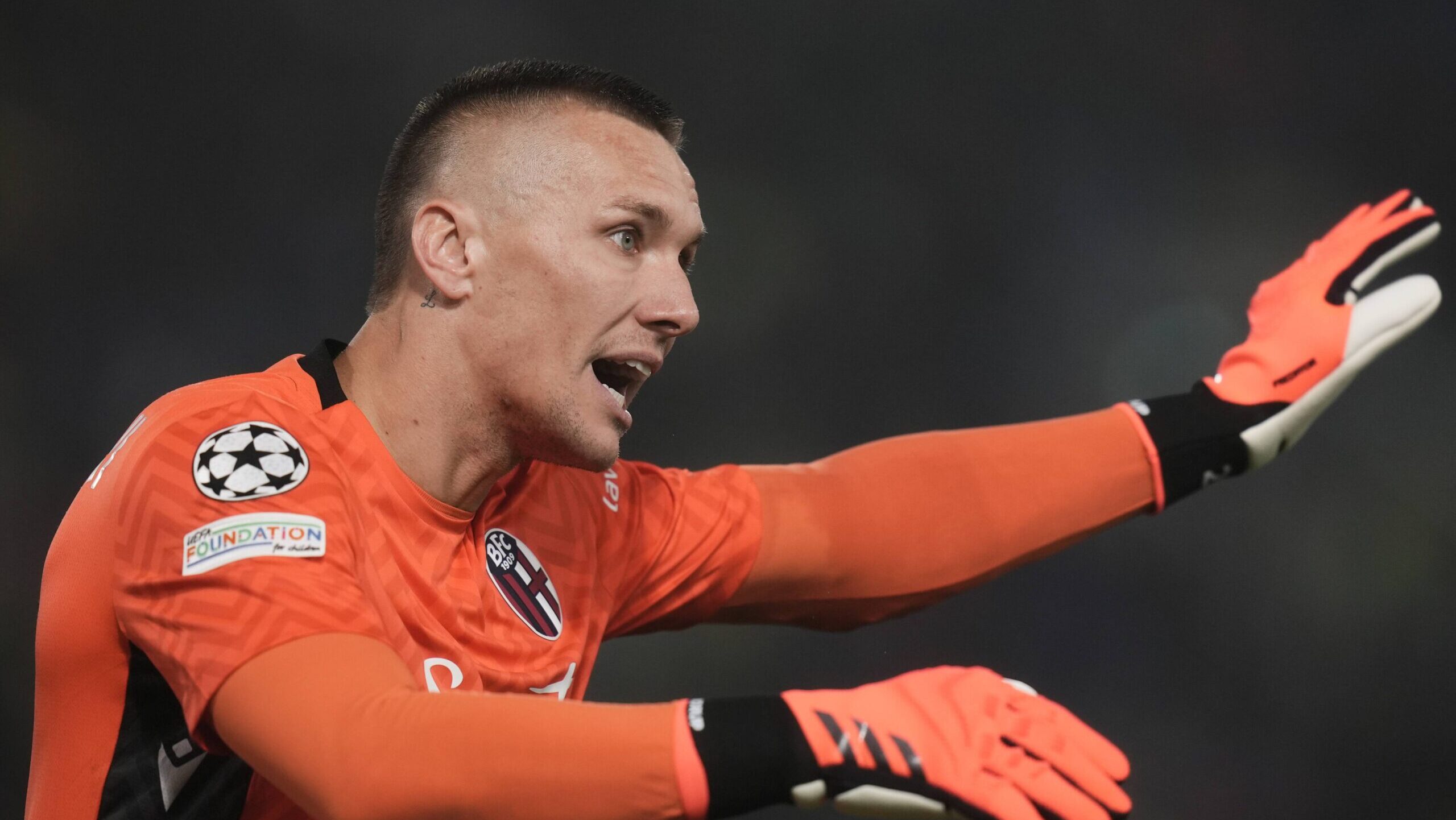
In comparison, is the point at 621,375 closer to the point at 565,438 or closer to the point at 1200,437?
the point at 565,438

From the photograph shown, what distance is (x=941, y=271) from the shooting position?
9.70 feet

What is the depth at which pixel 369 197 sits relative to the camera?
2.93m

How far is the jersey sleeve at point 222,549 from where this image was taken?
1213 mm

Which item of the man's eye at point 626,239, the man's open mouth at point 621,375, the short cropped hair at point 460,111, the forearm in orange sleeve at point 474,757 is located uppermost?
the short cropped hair at point 460,111

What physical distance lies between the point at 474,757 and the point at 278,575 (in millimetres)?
279

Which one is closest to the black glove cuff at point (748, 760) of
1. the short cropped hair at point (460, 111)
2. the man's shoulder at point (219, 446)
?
the man's shoulder at point (219, 446)

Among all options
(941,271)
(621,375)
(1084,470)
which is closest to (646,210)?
(621,375)

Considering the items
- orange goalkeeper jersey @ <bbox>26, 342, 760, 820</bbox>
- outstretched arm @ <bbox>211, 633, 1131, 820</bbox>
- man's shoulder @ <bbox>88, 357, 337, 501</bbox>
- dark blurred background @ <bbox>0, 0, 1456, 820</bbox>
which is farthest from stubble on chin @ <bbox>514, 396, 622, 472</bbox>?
dark blurred background @ <bbox>0, 0, 1456, 820</bbox>

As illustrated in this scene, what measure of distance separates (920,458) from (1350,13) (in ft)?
5.80

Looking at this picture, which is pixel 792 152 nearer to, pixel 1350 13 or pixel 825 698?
pixel 1350 13

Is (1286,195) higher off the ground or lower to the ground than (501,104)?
higher

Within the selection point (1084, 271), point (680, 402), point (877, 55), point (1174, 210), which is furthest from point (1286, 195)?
point (680, 402)

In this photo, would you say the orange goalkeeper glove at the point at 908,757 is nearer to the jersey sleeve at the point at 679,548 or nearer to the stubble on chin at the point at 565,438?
the stubble on chin at the point at 565,438

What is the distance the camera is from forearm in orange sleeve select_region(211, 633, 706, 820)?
1.10 metres
